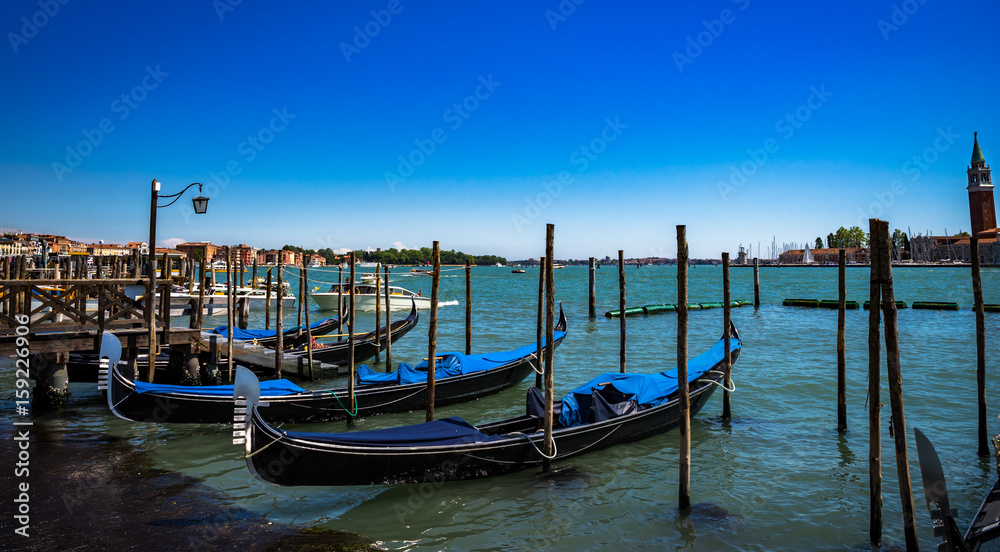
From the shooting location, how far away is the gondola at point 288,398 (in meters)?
7.88

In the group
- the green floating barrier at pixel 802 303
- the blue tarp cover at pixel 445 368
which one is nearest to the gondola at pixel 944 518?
the blue tarp cover at pixel 445 368

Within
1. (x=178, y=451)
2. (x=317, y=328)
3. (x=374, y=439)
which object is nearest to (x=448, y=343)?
(x=317, y=328)

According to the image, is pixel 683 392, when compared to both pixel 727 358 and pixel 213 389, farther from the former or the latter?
pixel 213 389

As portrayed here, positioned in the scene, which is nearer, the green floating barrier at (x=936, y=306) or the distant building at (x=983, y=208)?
the green floating barrier at (x=936, y=306)

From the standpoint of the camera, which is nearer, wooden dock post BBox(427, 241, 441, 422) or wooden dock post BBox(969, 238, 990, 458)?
wooden dock post BBox(969, 238, 990, 458)

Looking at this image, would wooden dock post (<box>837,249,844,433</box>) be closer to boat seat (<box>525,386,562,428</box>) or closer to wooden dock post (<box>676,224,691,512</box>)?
wooden dock post (<box>676,224,691,512</box>)

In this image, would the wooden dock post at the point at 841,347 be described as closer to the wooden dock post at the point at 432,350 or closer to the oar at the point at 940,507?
the oar at the point at 940,507

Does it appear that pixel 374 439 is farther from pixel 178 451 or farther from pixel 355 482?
pixel 178 451

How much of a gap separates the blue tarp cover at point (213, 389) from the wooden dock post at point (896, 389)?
7812 millimetres

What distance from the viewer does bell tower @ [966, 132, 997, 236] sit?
3629 inches

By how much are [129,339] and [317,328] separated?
6465 mm

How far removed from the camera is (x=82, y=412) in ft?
30.5

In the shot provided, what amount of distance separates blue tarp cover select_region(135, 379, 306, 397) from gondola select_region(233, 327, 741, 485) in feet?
9.33

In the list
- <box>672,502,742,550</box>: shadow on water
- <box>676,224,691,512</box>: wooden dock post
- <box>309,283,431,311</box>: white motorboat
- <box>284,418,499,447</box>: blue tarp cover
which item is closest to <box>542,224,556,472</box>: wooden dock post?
<box>284,418,499,447</box>: blue tarp cover
